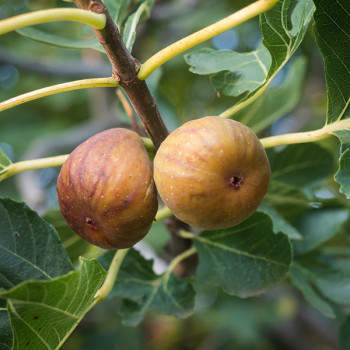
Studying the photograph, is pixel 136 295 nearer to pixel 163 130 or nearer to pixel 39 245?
pixel 39 245

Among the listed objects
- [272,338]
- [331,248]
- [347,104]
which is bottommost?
[272,338]

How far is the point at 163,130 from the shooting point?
1.23m

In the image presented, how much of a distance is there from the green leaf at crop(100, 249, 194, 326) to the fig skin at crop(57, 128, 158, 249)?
0.48m

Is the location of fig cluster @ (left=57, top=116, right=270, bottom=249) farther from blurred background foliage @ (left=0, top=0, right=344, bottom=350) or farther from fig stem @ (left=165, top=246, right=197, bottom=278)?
blurred background foliage @ (left=0, top=0, right=344, bottom=350)

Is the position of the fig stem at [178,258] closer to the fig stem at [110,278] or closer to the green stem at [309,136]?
the fig stem at [110,278]

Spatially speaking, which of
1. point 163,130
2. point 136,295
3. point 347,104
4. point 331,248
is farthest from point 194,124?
point 331,248

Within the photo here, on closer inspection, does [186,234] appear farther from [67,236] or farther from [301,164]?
[301,164]

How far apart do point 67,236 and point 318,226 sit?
906mm

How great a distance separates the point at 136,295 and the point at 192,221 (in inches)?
24.2

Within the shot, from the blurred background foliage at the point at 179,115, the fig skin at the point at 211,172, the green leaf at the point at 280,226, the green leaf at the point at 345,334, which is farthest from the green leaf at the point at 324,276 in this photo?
the blurred background foliage at the point at 179,115

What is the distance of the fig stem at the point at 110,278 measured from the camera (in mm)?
1209

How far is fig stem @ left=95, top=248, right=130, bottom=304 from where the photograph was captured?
121cm

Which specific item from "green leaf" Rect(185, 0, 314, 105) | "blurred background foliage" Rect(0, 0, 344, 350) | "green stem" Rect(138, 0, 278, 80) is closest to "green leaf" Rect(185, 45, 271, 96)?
"green leaf" Rect(185, 0, 314, 105)

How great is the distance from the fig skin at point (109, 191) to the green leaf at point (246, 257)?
17.2 inches
